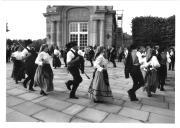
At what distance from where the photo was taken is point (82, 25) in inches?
720

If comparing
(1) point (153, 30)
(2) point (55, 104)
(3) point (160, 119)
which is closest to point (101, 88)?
(2) point (55, 104)

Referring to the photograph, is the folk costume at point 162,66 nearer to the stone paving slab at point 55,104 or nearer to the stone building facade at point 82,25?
the stone paving slab at point 55,104

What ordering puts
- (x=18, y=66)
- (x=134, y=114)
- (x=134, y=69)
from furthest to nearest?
(x=18, y=66)
(x=134, y=69)
(x=134, y=114)

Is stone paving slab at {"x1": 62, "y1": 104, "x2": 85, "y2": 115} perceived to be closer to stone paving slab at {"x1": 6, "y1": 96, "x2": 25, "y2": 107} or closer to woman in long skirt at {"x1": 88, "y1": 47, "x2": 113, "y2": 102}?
woman in long skirt at {"x1": 88, "y1": 47, "x2": 113, "y2": 102}

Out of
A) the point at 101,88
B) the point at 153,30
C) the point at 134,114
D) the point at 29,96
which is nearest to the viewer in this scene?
the point at 134,114

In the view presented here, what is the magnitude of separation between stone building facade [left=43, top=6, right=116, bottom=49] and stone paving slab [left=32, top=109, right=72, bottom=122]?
14.1 metres

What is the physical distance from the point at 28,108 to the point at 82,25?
602 inches

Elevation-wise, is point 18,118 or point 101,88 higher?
point 101,88

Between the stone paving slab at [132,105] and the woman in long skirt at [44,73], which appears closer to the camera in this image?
the stone paving slab at [132,105]

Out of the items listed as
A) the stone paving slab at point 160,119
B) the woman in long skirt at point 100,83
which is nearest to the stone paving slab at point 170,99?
the stone paving slab at point 160,119

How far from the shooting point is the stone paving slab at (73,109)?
3805 millimetres

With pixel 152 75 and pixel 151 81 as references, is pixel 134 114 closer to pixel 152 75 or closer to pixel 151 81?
pixel 151 81

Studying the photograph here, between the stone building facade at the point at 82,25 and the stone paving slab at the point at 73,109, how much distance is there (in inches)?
537
